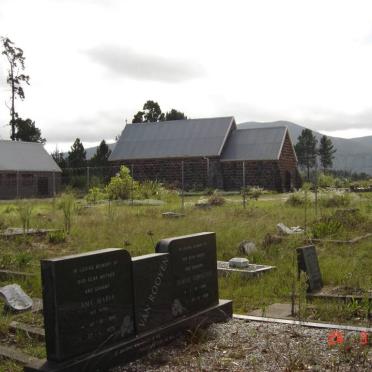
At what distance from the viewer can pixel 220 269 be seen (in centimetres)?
897

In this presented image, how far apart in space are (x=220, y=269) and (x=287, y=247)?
2231 millimetres

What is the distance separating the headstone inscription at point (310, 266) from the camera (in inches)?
292

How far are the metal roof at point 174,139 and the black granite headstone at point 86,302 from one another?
36610mm

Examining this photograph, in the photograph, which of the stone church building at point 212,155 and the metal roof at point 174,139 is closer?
the stone church building at point 212,155

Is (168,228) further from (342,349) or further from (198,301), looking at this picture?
(342,349)

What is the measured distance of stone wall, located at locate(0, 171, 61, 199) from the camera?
38.8 metres

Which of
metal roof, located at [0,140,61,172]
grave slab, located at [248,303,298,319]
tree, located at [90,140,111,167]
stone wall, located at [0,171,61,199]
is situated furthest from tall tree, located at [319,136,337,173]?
grave slab, located at [248,303,298,319]

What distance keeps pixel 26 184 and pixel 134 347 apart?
37623 mm

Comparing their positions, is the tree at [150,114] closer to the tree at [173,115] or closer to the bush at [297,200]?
the tree at [173,115]

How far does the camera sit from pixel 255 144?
41.9m

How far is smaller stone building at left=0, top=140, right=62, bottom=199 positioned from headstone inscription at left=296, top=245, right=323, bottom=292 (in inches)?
1313

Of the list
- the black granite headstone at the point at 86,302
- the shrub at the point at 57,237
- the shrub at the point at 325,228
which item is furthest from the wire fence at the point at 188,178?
the black granite headstone at the point at 86,302

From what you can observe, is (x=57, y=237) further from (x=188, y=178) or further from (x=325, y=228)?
(x=188, y=178)

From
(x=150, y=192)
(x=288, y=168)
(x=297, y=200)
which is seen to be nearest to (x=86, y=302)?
(x=297, y=200)
